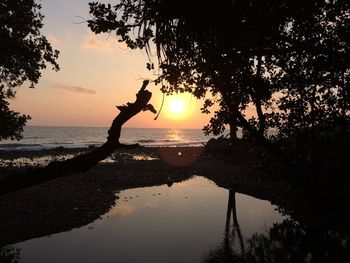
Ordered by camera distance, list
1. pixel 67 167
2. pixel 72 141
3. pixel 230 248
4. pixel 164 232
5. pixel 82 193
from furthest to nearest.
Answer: pixel 72 141 → pixel 82 193 → pixel 164 232 → pixel 230 248 → pixel 67 167

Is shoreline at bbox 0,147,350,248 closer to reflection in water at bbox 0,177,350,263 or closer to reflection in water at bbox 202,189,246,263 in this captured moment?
reflection in water at bbox 0,177,350,263

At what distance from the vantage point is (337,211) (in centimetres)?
1443

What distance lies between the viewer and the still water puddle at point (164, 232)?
11.2 m

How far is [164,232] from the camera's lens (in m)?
13.7

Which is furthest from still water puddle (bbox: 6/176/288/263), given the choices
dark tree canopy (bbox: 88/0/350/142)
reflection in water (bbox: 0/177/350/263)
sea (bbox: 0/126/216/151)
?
sea (bbox: 0/126/216/151)

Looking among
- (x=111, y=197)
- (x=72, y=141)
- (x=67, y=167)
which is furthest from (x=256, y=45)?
(x=72, y=141)

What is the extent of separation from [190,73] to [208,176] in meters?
20.3

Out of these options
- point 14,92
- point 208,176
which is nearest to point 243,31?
point 14,92

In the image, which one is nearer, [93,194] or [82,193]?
[82,193]

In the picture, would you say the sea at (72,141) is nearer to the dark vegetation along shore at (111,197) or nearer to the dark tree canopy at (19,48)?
the dark vegetation along shore at (111,197)

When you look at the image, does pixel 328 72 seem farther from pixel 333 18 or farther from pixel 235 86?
pixel 235 86

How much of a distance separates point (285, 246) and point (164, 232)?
14.8 feet

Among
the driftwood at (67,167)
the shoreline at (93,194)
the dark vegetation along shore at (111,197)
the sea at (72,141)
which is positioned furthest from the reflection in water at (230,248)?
the sea at (72,141)

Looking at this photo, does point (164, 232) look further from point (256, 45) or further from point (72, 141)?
point (72, 141)
